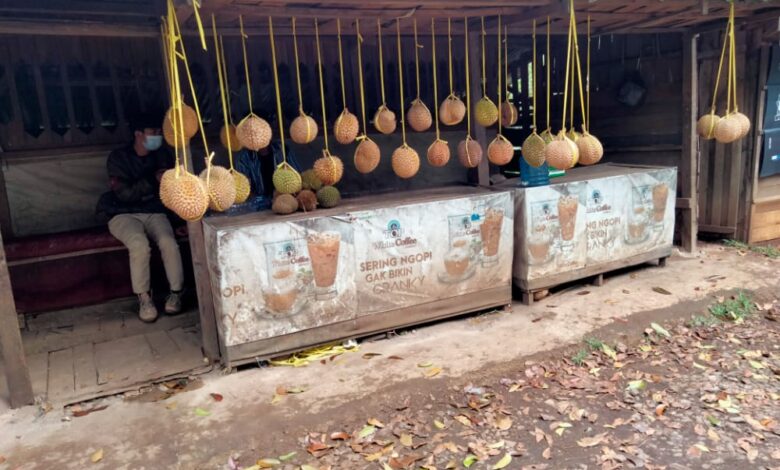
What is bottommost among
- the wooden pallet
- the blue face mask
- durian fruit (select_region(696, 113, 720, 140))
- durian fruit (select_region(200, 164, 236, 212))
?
the wooden pallet

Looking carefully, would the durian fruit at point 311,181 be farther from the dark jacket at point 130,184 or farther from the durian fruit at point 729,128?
the durian fruit at point 729,128

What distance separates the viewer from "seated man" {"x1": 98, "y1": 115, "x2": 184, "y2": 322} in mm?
5219

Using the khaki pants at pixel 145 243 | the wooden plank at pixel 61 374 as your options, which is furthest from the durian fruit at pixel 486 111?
the wooden plank at pixel 61 374

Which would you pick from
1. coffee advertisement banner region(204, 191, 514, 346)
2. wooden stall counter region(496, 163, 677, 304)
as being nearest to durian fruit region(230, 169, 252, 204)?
coffee advertisement banner region(204, 191, 514, 346)

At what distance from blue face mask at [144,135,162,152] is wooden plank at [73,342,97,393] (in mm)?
1841

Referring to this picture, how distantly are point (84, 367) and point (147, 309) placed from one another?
0.94m

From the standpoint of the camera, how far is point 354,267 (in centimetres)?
455

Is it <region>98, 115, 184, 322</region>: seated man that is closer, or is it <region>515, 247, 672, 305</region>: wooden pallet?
<region>98, 115, 184, 322</region>: seated man

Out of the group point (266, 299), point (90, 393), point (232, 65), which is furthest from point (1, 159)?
point (266, 299)

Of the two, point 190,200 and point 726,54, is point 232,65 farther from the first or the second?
point 726,54

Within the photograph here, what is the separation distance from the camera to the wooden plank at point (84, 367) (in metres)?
4.09

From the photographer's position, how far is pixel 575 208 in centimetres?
552

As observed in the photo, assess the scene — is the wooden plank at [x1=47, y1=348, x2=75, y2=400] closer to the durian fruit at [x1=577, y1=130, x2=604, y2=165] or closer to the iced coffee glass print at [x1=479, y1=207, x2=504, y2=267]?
the iced coffee glass print at [x1=479, y1=207, x2=504, y2=267]

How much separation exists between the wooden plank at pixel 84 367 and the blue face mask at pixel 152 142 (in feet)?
6.04
